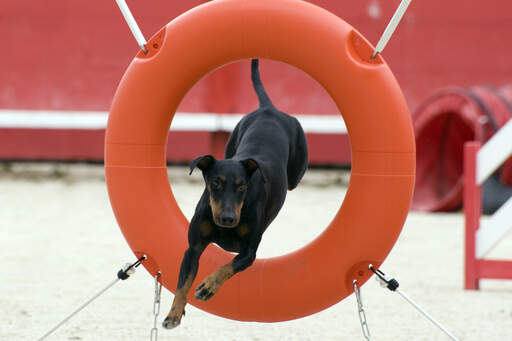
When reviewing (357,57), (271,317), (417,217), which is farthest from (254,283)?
(417,217)

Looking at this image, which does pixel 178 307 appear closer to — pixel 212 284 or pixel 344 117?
pixel 212 284

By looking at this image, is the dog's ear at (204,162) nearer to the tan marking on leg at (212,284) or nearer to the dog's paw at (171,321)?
the tan marking on leg at (212,284)

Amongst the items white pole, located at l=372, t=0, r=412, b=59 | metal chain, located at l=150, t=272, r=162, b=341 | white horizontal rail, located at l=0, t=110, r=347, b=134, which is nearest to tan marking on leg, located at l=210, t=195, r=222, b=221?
metal chain, located at l=150, t=272, r=162, b=341

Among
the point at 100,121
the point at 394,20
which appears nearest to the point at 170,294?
the point at 394,20

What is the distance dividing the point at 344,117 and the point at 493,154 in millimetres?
1817

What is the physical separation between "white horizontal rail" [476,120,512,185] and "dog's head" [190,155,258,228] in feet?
7.30

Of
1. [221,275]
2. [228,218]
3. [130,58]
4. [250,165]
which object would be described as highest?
[250,165]

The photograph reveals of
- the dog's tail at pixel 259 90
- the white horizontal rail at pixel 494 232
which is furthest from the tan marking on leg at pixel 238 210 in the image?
the white horizontal rail at pixel 494 232

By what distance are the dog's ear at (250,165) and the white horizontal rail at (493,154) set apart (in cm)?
220

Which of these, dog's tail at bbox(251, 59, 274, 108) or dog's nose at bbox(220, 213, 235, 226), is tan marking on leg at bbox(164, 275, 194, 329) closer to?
dog's nose at bbox(220, 213, 235, 226)

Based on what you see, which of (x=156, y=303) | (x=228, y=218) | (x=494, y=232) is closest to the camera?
(x=228, y=218)

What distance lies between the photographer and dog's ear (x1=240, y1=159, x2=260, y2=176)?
2771 mm

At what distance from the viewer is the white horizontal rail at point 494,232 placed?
182 inches

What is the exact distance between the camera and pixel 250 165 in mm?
2785
